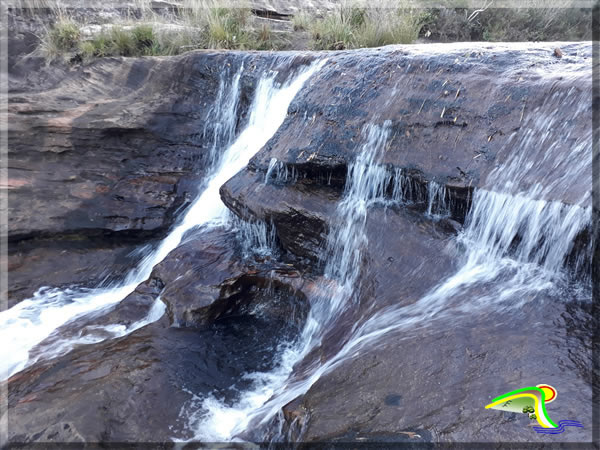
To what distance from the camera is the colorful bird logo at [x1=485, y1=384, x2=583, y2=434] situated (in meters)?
2.15

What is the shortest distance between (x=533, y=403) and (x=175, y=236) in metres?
4.44

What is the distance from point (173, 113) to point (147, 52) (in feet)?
6.84

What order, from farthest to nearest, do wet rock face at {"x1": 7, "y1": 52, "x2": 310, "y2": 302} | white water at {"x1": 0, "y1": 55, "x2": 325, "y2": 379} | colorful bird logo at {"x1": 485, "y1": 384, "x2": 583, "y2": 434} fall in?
1. wet rock face at {"x1": 7, "y1": 52, "x2": 310, "y2": 302}
2. white water at {"x1": 0, "y1": 55, "x2": 325, "y2": 379}
3. colorful bird logo at {"x1": 485, "y1": 384, "x2": 583, "y2": 434}

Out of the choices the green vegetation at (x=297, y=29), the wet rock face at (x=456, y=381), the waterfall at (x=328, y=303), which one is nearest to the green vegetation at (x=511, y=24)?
the green vegetation at (x=297, y=29)

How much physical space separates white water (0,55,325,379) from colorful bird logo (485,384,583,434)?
359cm

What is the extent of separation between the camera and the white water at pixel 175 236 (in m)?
4.47

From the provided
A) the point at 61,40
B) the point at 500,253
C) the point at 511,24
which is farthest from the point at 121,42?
the point at 511,24

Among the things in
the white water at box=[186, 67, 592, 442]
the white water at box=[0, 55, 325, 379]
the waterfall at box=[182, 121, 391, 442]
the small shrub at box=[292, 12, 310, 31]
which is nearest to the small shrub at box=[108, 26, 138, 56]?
the white water at box=[0, 55, 325, 379]

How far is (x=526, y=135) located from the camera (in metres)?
3.34

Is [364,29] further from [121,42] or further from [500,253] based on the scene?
[500,253]

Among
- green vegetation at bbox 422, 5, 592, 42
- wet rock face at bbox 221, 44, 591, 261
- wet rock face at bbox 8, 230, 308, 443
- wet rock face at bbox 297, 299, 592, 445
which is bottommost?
wet rock face at bbox 8, 230, 308, 443

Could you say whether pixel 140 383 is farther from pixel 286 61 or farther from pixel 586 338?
pixel 286 61

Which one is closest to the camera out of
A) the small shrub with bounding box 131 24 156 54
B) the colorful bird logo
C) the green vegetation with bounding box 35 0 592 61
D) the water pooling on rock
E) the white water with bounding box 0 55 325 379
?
the colorful bird logo

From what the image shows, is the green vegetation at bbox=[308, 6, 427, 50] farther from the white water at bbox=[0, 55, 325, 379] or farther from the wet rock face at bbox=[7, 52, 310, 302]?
the white water at bbox=[0, 55, 325, 379]
